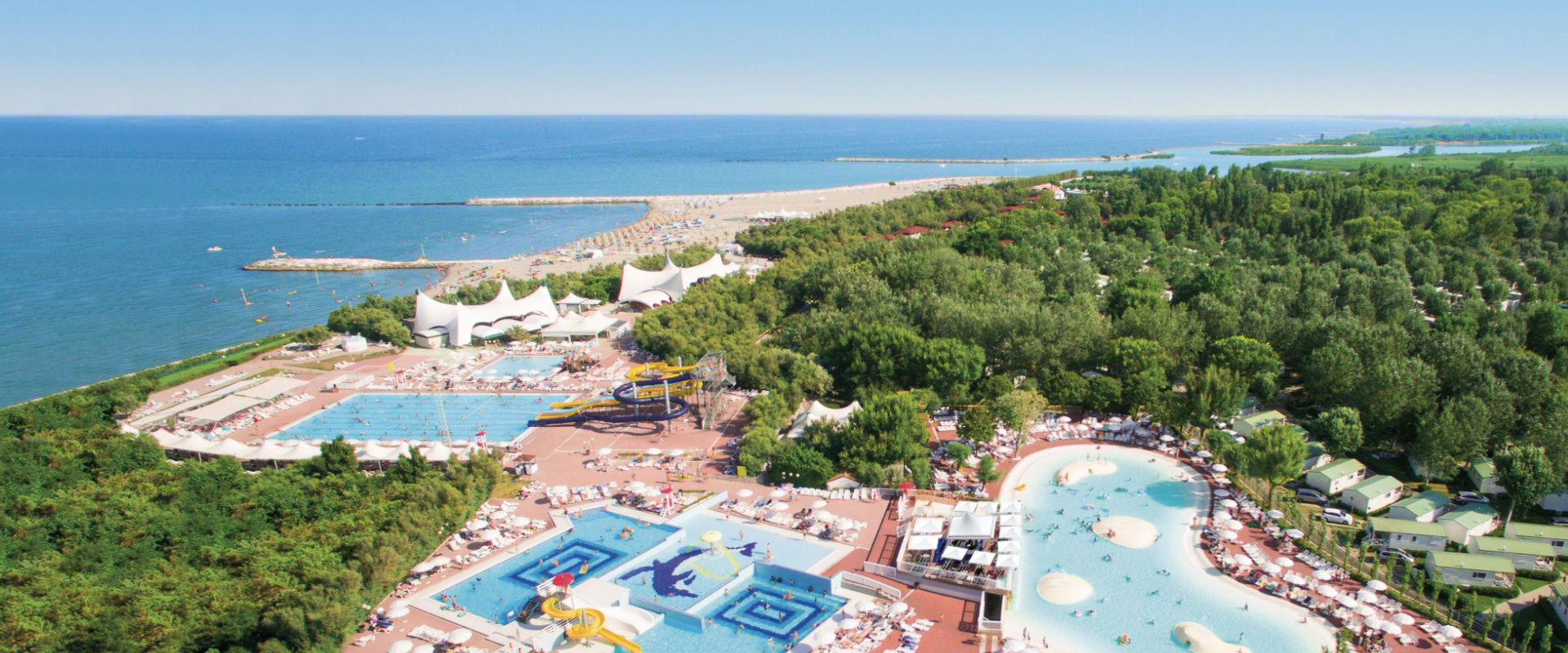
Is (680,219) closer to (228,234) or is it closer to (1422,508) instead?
(228,234)

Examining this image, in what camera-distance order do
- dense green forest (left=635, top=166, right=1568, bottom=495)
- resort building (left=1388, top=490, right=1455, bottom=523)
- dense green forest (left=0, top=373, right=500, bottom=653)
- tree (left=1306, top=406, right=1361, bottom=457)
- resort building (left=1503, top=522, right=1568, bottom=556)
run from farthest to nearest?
dense green forest (left=635, top=166, right=1568, bottom=495), tree (left=1306, top=406, right=1361, bottom=457), resort building (left=1388, top=490, right=1455, bottom=523), resort building (left=1503, top=522, right=1568, bottom=556), dense green forest (left=0, top=373, right=500, bottom=653)

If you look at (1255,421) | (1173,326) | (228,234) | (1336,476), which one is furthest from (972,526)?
(228,234)

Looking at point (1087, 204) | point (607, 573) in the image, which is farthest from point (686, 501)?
point (1087, 204)

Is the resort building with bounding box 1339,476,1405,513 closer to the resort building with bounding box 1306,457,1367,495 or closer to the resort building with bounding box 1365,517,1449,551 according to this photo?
the resort building with bounding box 1306,457,1367,495

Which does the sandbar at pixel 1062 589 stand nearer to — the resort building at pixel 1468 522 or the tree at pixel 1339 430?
the resort building at pixel 1468 522

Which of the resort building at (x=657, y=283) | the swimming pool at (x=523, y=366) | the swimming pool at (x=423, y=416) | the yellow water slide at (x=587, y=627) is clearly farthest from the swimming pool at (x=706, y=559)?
the resort building at (x=657, y=283)

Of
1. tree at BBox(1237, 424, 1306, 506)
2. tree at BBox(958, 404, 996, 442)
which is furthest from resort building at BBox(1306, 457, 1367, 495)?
tree at BBox(958, 404, 996, 442)
